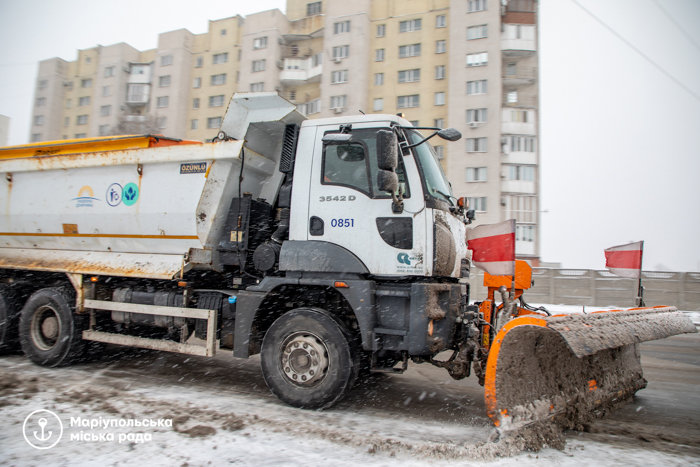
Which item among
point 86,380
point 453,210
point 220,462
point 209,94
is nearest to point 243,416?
point 220,462

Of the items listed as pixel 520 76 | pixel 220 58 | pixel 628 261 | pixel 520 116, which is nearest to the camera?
pixel 628 261

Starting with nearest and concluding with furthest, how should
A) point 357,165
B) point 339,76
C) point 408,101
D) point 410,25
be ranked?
point 357,165 → point 408,101 → point 410,25 → point 339,76

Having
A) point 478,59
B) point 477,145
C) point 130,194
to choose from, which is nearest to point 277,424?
point 130,194

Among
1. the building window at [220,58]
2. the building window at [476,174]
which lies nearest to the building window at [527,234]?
the building window at [476,174]

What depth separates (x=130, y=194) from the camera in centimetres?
537

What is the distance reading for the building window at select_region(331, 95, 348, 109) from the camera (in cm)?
3619

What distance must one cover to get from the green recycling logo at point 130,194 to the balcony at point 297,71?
3650 cm

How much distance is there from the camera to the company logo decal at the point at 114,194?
5.43 m

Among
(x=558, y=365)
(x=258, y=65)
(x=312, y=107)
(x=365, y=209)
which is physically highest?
(x=258, y=65)

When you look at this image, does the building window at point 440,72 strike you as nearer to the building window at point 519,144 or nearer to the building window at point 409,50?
the building window at point 409,50

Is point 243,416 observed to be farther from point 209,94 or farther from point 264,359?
point 209,94

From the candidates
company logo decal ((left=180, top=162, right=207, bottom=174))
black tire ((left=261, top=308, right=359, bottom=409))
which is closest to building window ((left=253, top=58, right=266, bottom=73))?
company logo decal ((left=180, top=162, right=207, bottom=174))

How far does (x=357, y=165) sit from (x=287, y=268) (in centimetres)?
127

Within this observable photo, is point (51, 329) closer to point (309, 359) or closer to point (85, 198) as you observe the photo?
point (85, 198)
